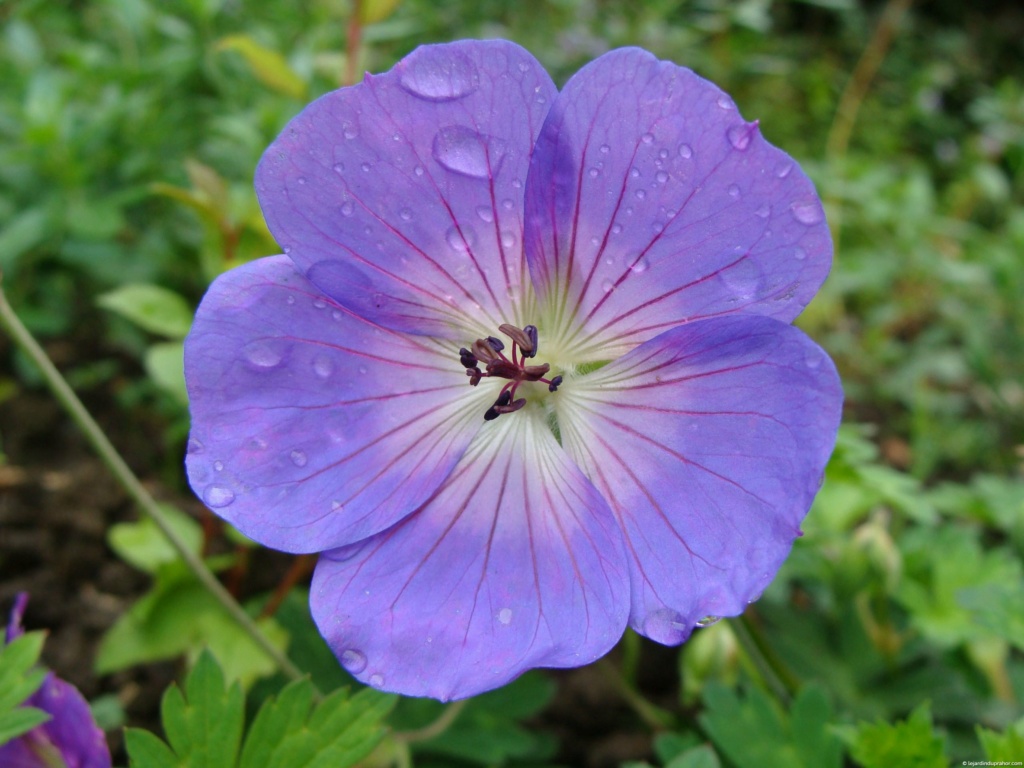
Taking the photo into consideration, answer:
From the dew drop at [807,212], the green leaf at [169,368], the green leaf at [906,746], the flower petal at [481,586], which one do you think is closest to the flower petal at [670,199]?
the dew drop at [807,212]

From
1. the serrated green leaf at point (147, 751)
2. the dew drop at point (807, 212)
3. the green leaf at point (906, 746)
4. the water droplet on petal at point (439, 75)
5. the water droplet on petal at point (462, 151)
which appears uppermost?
the water droplet on petal at point (439, 75)

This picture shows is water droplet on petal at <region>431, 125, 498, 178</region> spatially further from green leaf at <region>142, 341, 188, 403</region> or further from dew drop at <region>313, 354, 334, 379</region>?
green leaf at <region>142, 341, 188, 403</region>

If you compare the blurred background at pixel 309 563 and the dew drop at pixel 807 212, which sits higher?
the dew drop at pixel 807 212

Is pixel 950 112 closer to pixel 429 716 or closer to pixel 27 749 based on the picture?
pixel 429 716

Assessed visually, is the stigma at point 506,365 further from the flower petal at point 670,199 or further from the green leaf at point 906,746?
the green leaf at point 906,746

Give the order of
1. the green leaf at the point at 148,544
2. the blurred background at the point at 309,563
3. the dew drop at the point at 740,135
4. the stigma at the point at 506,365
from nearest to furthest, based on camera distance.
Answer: the dew drop at the point at 740,135
the stigma at the point at 506,365
the blurred background at the point at 309,563
the green leaf at the point at 148,544

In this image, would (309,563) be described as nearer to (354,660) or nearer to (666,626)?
(354,660)

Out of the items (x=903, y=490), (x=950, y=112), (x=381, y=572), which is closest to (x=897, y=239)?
(x=903, y=490)

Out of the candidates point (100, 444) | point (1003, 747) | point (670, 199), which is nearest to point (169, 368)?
point (100, 444)

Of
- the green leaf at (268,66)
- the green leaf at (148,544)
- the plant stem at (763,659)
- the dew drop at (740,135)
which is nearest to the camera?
the dew drop at (740,135)
